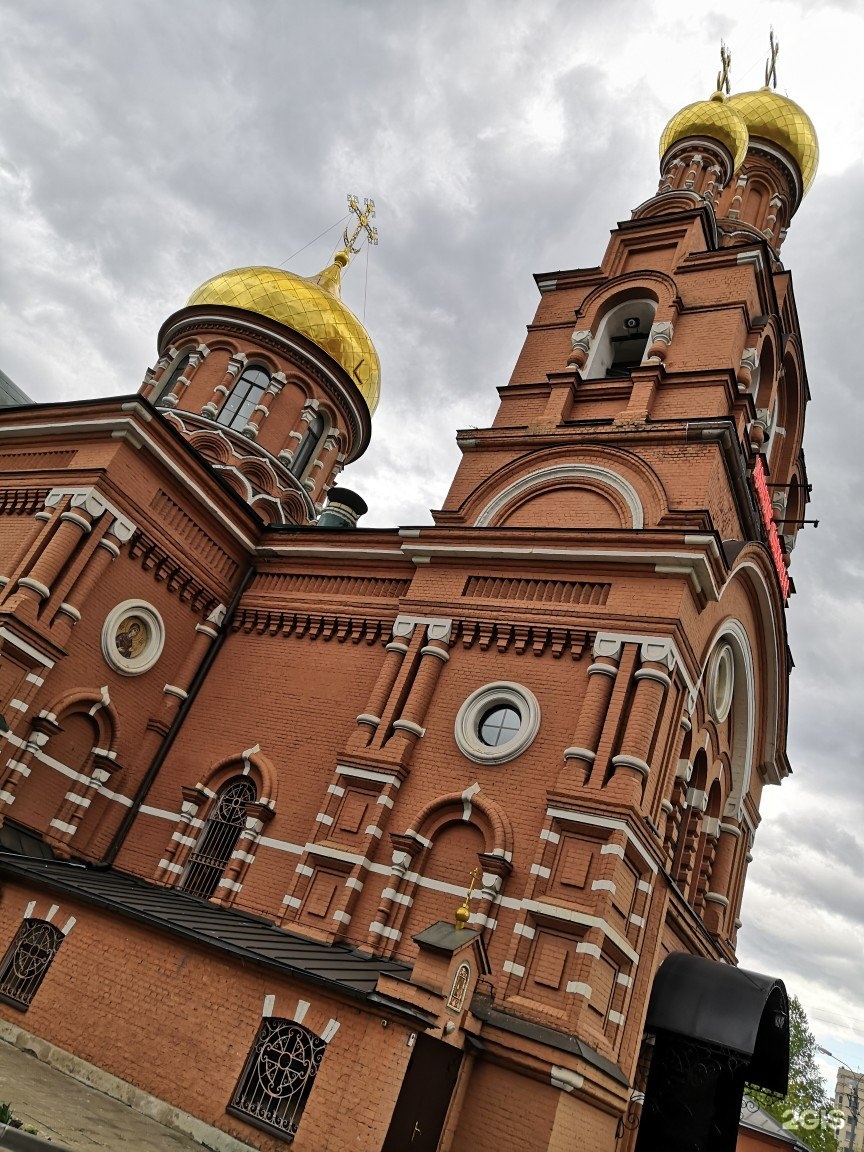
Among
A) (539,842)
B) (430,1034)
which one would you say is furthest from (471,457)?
(430,1034)

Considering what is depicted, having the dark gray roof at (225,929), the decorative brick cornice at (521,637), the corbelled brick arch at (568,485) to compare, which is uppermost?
the corbelled brick arch at (568,485)

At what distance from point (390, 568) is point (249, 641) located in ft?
8.98

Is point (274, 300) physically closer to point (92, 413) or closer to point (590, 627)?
point (92, 413)

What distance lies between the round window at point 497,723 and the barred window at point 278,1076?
394 cm

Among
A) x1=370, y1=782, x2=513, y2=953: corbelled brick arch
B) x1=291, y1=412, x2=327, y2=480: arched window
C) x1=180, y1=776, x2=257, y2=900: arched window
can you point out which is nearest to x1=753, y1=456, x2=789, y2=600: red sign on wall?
x1=370, y1=782, x2=513, y2=953: corbelled brick arch

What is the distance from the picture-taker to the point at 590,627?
37.8 ft

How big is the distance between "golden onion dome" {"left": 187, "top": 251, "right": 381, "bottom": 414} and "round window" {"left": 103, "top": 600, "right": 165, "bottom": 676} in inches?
376

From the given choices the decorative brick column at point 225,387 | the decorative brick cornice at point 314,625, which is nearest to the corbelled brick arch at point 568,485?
the decorative brick cornice at point 314,625

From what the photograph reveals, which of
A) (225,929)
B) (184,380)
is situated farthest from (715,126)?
(225,929)

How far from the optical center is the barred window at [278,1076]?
8.28 metres

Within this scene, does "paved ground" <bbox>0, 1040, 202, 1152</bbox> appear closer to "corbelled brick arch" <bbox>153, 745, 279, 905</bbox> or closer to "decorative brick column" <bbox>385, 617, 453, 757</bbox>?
"corbelled brick arch" <bbox>153, 745, 279, 905</bbox>

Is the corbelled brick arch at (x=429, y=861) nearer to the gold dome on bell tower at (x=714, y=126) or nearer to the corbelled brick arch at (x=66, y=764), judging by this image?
the corbelled brick arch at (x=66, y=764)

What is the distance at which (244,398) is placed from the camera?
20359 millimetres

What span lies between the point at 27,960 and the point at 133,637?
16.2 ft
